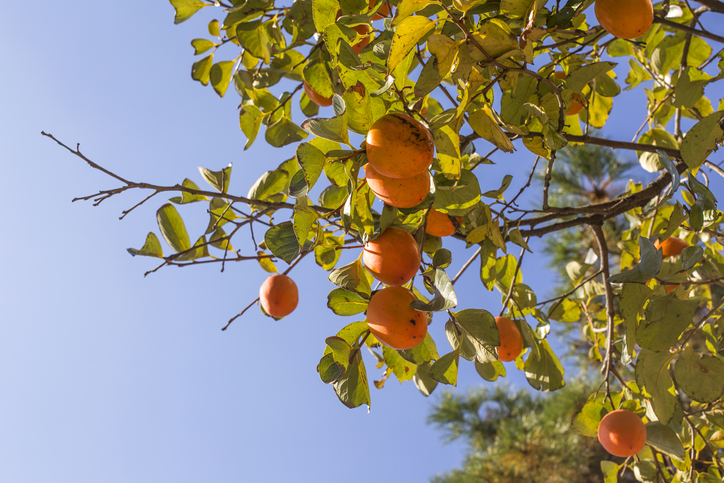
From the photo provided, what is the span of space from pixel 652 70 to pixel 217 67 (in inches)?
46.0

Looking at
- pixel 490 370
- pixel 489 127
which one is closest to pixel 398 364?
pixel 490 370

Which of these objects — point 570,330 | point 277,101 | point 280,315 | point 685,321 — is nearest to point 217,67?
point 277,101

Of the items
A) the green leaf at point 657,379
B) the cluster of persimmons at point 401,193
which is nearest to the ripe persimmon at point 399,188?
the cluster of persimmons at point 401,193

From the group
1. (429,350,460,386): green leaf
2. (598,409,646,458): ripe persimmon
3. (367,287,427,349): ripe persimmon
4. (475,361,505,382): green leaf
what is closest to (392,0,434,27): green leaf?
(367,287,427,349): ripe persimmon

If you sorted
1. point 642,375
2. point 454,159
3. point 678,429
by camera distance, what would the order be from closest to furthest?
point 454,159
point 642,375
point 678,429

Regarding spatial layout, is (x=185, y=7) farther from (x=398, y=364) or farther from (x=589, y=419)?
(x=589, y=419)

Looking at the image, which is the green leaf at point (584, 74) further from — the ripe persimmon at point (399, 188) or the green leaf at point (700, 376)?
the green leaf at point (700, 376)

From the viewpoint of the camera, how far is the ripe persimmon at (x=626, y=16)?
716mm

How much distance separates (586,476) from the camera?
3.78 m

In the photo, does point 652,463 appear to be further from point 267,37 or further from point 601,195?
point 601,195

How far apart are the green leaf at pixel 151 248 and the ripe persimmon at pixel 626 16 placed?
87 centimetres

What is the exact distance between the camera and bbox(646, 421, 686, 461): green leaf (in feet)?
2.93

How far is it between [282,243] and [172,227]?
0.38 meters

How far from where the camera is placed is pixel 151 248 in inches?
36.7
